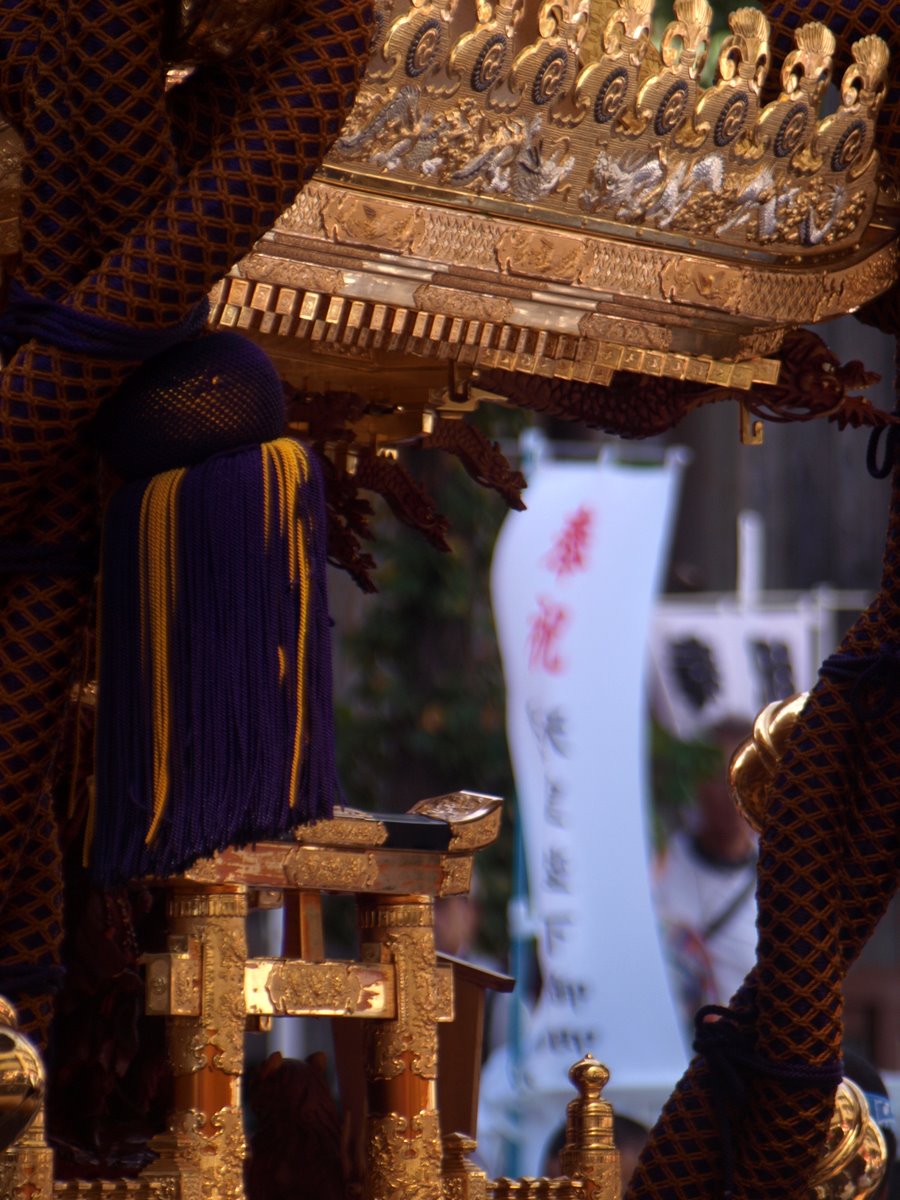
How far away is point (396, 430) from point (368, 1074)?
83 centimetres

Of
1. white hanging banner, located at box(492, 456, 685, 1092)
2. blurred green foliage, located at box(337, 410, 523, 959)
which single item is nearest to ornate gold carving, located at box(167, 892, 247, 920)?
white hanging banner, located at box(492, 456, 685, 1092)

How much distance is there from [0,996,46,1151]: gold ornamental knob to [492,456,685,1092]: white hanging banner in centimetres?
526

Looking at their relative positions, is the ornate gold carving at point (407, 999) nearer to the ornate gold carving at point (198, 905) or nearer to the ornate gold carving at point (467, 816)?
the ornate gold carving at point (467, 816)

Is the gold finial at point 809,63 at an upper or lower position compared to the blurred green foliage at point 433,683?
upper

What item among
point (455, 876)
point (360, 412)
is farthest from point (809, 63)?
point (455, 876)

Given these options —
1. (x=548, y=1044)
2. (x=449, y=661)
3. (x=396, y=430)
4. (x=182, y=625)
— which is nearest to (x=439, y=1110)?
(x=396, y=430)

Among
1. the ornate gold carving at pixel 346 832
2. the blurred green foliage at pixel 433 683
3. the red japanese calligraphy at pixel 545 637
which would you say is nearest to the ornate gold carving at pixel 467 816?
the ornate gold carving at pixel 346 832

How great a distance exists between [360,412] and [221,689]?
0.96 meters

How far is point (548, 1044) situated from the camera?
22.5 feet

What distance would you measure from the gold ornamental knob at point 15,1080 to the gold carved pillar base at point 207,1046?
0.46m

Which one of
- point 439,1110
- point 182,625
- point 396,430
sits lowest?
point 439,1110

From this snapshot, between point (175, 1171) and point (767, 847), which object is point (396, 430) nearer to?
point (767, 847)

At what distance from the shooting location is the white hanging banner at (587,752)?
6.90 metres

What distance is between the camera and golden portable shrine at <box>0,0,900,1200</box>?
1.76 meters
